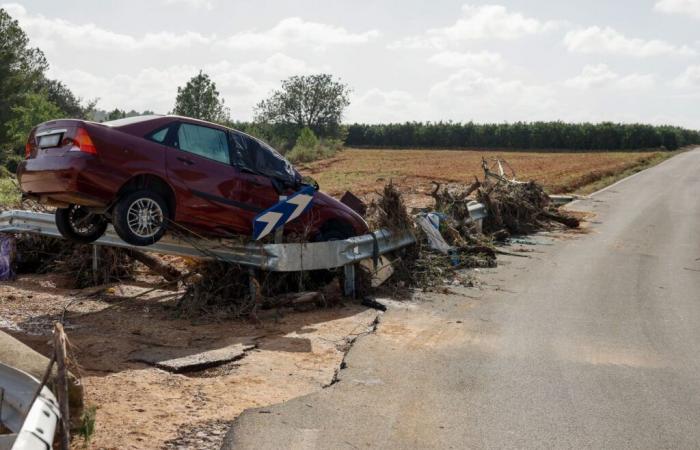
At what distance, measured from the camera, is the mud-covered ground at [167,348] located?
4879 millimetres

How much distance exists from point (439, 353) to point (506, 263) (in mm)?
6252

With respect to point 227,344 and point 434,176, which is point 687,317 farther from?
point 434,176

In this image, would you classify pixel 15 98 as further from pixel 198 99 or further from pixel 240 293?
pixel 240 293

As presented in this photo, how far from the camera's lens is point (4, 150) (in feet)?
179

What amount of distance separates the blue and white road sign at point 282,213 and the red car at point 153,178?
1.00 feet

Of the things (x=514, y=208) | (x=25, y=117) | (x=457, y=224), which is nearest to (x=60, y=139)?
(x=457, y=224)

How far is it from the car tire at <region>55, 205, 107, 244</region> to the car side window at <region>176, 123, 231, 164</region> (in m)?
1.40

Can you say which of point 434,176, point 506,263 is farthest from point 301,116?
point 506,263

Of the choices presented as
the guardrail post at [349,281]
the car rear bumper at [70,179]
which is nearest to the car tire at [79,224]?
the car rear bumper at [70,179]

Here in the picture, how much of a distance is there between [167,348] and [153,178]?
2.12m

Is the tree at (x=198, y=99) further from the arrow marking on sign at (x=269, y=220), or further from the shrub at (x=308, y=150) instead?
the arrow marking on sign at (x=269, y=220)

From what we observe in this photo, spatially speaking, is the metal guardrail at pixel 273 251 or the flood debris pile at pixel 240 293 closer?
the flood debris pile at pixel 240 293

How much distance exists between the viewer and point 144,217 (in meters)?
7.87

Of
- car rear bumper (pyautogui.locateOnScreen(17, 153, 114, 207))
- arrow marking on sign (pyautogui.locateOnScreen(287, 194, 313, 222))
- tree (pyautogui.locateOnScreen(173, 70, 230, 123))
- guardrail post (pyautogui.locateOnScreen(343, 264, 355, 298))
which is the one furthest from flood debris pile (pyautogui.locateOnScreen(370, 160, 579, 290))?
tree (pyautogui.locateOnScreen(173, 70, 230, 123))
